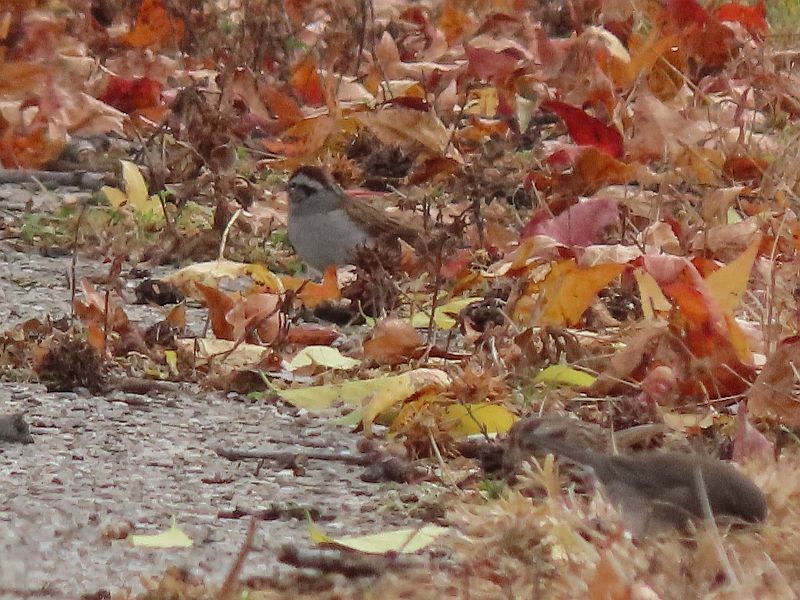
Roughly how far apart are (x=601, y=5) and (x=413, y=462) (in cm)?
485

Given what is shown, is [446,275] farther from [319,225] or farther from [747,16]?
[747,16]

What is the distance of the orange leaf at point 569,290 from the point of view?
371 cm

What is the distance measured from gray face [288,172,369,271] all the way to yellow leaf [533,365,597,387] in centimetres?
159

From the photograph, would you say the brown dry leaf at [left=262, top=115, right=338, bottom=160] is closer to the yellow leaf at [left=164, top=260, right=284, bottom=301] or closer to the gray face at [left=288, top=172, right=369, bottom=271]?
the gray face at [left=288, top=172, right=369, bottom=271]

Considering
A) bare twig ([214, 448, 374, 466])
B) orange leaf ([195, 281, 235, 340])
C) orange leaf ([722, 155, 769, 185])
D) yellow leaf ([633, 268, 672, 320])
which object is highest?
yellow leaf ([633, 268, 672, 320])

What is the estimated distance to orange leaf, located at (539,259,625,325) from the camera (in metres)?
3.71

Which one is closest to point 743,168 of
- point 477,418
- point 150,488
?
point 477,418

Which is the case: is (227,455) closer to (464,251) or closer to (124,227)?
(464,251)

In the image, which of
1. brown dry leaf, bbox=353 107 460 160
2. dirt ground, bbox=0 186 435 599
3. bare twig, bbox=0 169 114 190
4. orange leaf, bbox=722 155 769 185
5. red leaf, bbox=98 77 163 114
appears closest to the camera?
dirt ground, bbox=0 186 435 599

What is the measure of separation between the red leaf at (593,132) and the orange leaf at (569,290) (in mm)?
1514

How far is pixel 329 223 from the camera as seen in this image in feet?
17.3

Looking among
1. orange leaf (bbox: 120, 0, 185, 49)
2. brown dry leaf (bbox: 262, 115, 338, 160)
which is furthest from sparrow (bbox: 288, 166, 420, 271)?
orange leaf (bbox: 120, 0, 185, 49)

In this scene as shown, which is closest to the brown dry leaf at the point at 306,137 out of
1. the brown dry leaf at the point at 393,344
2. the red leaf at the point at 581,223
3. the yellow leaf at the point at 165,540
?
the red leaf at the point at 581,223

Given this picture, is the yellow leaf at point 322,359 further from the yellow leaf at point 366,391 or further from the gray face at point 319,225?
the gray face at point 319,225
